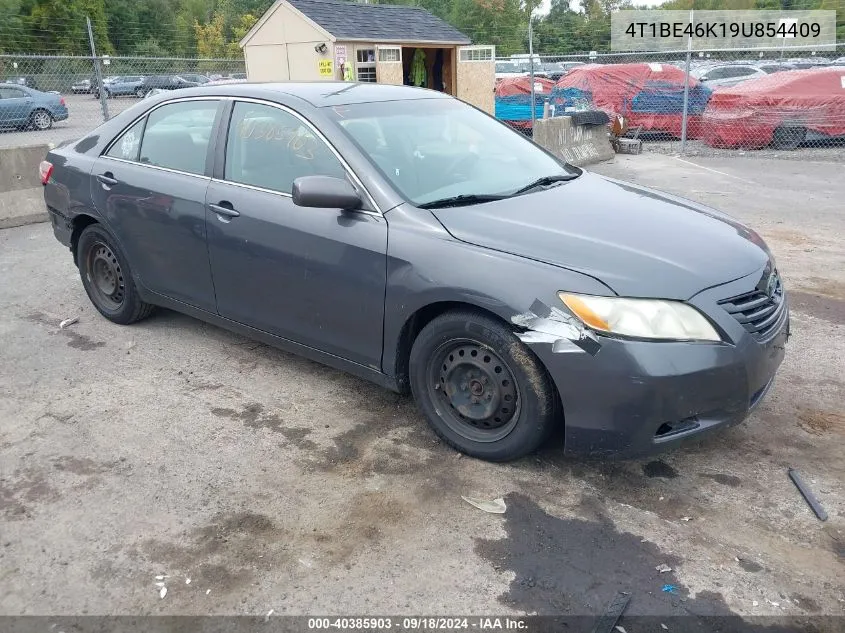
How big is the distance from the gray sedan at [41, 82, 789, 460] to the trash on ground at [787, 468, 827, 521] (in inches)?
15.8

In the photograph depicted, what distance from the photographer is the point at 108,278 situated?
17.1ft

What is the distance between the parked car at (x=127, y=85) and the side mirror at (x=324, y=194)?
1394 cm

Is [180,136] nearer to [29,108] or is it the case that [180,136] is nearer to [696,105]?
[696,105]

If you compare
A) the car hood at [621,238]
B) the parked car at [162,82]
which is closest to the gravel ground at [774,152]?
the car hood at [621,238]

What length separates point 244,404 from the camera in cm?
407

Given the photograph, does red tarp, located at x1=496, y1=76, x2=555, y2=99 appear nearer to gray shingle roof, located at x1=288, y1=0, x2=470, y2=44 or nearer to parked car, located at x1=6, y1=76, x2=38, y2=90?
gray shingle roof, located at x1=288, y1=0, x2=470, y2=44

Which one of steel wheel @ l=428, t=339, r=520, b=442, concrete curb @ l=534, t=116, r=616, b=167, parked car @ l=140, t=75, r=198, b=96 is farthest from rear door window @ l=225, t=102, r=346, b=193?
parked car @ l=140, t=75, r=198, b=96

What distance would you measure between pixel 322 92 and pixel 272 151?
1.52ft

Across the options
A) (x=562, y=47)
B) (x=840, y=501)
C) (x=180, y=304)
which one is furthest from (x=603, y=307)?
(x=562, y=47)

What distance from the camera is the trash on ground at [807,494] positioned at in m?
2.98

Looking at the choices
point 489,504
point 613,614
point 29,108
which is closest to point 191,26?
point 29,108

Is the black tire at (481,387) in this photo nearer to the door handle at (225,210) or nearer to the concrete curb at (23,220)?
the door handle at (225,210)

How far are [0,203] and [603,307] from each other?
8.18 metres

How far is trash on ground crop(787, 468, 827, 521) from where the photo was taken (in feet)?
9.78
